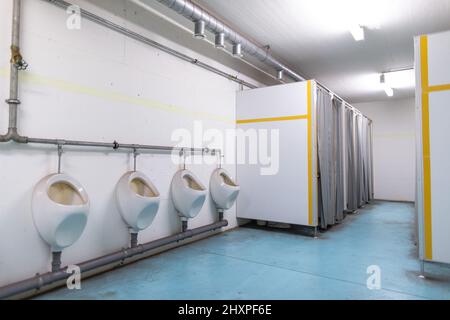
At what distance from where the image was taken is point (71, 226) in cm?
234

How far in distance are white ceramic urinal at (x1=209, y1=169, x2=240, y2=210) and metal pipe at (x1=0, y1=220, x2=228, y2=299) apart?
0.47 m

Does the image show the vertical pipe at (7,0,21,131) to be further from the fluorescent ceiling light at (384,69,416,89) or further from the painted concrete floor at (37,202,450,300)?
the fluorescent ceiling light at (384,69,416,89)

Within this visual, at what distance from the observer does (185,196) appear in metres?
3.56

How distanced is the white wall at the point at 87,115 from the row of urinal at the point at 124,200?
129 millimetres

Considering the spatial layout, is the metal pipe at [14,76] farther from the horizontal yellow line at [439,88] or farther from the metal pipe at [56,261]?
the horizontal yellow line at [439,88]

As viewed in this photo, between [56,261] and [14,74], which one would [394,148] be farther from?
[14,74]

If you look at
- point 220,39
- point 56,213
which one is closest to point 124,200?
point 56,213

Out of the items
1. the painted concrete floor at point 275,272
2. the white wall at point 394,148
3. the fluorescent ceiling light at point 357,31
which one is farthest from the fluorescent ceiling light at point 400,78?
the painted concrete floor at point 275,272

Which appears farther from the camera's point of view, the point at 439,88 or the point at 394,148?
the point at 394,148

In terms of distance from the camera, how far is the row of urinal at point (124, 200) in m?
2.28

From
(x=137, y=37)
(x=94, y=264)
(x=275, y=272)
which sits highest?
(x=137, y=37)

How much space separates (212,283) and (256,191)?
7.65 ft

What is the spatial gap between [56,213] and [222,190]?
93.6 inches

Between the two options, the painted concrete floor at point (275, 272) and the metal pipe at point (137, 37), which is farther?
the metal pipe at point (137, 37)
